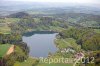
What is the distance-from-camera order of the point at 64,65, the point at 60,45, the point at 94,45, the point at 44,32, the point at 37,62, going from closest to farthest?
the point at 64,65
the point at 37,62
the point at 94,45
the point at 60,45
the point at 44,32

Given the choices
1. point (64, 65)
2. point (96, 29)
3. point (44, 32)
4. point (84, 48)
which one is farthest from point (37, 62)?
point (44, 32)

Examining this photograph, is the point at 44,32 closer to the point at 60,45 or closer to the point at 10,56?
the point at 60,45

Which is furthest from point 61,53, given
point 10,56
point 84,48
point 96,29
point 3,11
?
point 3,11

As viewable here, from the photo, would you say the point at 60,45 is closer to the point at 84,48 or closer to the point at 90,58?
the point at 84,48

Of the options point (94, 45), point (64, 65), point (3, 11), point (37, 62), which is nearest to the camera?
point (64, 65)

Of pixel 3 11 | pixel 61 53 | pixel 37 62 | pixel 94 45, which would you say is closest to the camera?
pixel 37 62

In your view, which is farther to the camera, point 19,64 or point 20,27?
point 20,27

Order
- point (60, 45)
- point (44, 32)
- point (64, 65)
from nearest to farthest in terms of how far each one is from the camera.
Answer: point (64, 65)
point (60, 45)
point (44, 32)

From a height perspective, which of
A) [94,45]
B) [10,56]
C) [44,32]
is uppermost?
[10,56]

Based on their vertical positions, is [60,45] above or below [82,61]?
below
